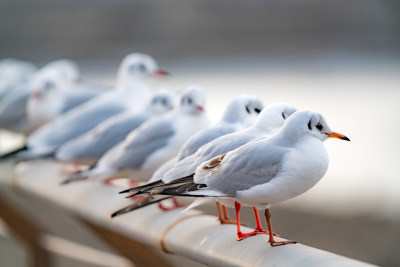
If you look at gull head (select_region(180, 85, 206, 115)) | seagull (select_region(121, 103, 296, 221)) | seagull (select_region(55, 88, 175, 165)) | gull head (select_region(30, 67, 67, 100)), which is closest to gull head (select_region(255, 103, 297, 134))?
seagull (select_region(121, 103, 296, 221))

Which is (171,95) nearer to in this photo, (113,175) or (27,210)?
(113,175)

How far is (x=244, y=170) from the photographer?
302 cm

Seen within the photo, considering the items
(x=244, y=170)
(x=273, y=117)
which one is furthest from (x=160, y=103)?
(x=244, y=170)

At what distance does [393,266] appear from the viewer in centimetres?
774

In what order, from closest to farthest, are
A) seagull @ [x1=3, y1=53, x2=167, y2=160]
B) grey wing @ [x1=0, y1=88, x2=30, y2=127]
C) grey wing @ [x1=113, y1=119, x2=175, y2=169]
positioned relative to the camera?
grey wing @ [x1=113, y1=119, x2=175, y2=169]
seagull @ [x1=3, y1=53, x2=167, y2=160]
grey wing @ [x1=0, y1=88, x2=30, y2=127]

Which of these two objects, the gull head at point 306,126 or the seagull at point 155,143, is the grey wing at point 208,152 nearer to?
the gull head at point 306,126

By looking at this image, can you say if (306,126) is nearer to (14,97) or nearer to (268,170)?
(268,170)

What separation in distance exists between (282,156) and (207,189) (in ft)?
1.00

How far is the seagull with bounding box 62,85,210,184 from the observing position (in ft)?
14.8

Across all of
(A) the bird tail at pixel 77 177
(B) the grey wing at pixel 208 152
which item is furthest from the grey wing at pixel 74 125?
(B) the grey wing at pixel 208 152

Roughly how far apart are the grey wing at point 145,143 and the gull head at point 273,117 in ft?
4.82

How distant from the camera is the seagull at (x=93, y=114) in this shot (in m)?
6.02

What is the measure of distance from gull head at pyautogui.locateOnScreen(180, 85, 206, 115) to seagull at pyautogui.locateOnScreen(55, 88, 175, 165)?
904 millimetres

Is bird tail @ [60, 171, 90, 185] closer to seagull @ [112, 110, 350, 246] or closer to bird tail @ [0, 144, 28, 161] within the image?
bird tail @ [0, 144, 28, 161]
